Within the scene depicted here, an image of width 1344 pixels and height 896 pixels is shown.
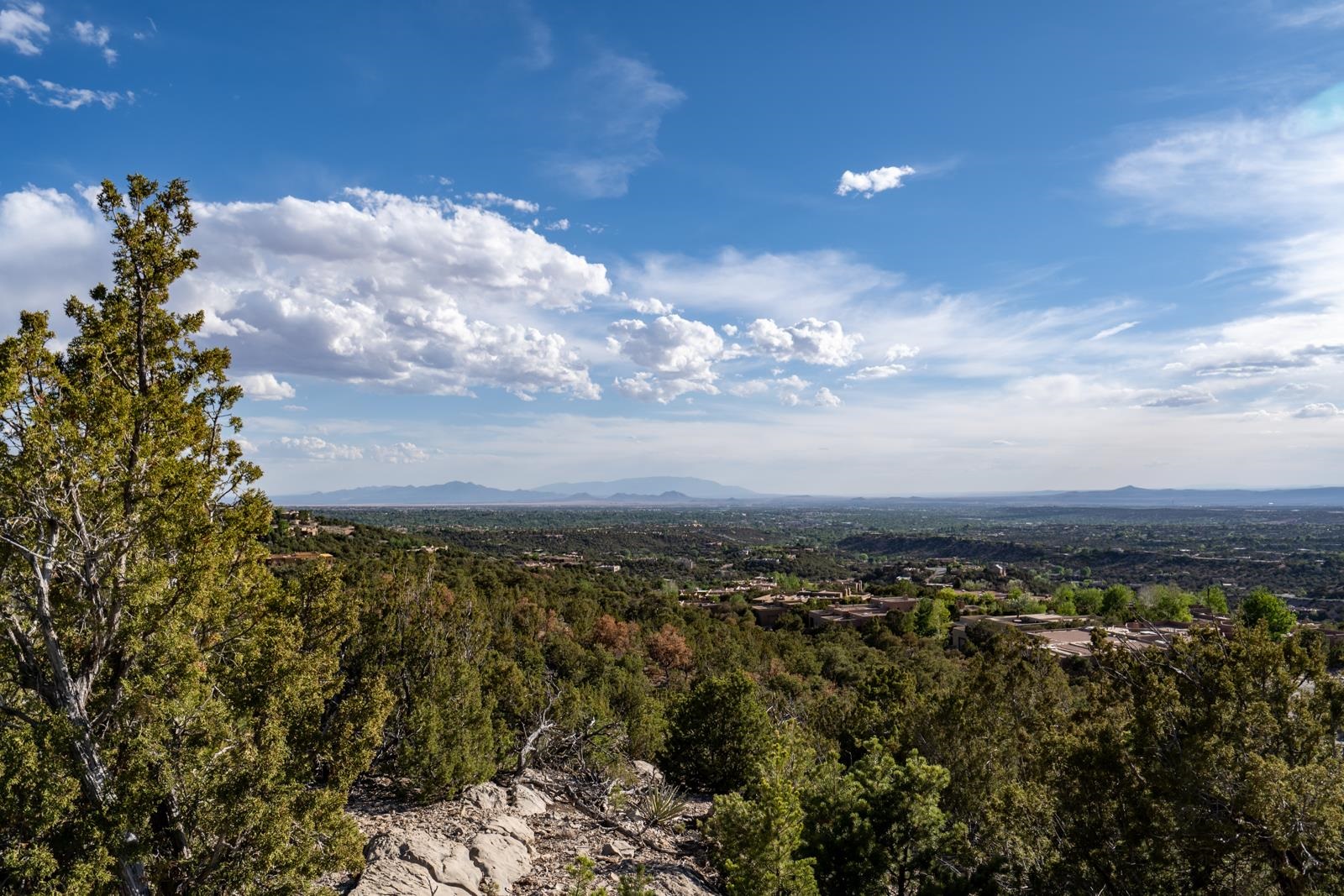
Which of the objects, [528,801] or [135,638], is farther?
[528,801]

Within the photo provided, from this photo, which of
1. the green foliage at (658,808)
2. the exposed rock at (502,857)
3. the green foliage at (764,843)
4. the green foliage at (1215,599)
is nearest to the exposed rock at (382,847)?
the exposed rock at (502,857)

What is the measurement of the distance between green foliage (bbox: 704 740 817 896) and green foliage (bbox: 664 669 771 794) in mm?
8570

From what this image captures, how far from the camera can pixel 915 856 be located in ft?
40.9

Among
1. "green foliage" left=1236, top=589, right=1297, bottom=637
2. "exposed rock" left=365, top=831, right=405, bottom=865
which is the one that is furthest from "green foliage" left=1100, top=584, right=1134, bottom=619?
"exposed rock" left=365, top=831, right=405, bottom=865

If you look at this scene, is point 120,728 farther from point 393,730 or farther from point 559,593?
point 559,593

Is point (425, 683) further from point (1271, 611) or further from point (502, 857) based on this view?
point (1271, 611)

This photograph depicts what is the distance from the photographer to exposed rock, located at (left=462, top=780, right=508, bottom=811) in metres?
13.7

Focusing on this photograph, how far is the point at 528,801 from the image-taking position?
1452 centimetres

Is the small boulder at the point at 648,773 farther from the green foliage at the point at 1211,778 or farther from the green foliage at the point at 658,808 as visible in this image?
the green foliage at the point at 1211,778

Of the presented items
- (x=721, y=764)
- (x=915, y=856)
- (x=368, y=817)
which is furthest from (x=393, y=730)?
(x=915, y=856)

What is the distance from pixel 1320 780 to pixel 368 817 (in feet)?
48.0

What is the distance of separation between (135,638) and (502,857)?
6.76 m

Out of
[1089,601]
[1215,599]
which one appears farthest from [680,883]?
[1089,601]

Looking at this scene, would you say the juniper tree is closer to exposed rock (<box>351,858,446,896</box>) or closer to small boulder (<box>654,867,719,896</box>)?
exposed rock (<box>351,858,446,896</box>)
